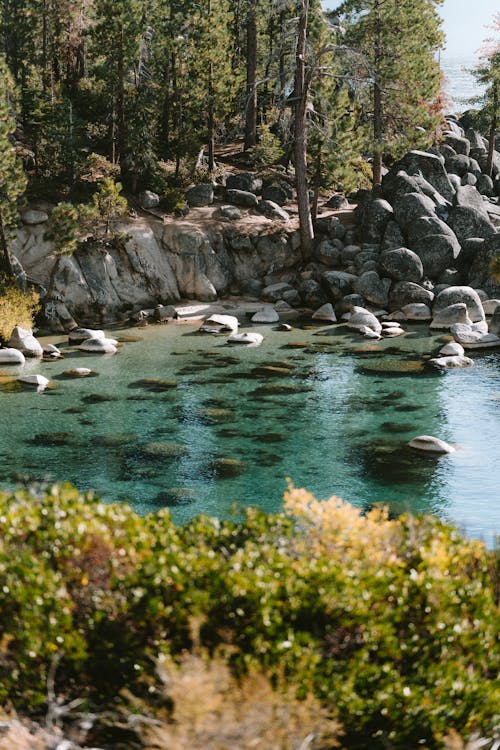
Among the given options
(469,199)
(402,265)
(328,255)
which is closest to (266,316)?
(328,255)

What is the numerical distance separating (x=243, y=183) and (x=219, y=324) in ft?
35.9

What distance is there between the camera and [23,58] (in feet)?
123

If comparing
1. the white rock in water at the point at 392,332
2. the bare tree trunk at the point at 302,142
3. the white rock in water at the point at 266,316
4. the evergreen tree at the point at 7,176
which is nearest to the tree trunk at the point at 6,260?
the evergreen tree at the point at 7,176

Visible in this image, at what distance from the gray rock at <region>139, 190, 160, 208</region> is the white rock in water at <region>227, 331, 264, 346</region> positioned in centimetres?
1011

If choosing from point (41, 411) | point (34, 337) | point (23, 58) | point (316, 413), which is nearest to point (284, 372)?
point (316, 413)

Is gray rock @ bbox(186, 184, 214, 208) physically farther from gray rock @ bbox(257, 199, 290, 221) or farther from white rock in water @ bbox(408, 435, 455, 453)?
white rock in water @ bbox(408, 435, 455, 453)

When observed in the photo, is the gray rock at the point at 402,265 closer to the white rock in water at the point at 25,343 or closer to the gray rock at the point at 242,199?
the gray rock at the point at 242,199

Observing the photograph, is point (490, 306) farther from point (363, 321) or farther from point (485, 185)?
point (485, 185)

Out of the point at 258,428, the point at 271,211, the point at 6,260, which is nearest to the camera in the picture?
the point at 258,428

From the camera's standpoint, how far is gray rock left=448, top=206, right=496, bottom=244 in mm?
33156

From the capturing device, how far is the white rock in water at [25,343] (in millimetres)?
23469

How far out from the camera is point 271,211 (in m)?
34.2

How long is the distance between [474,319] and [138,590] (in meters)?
24.4

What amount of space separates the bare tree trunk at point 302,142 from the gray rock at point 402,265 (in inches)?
149
